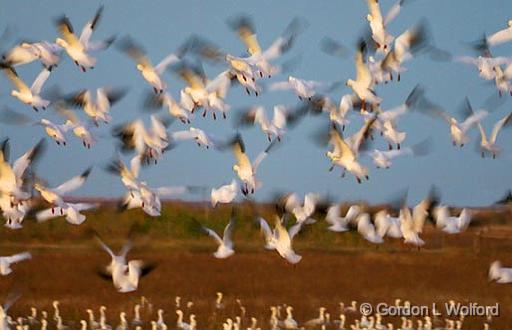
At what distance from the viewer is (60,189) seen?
65.0 ft

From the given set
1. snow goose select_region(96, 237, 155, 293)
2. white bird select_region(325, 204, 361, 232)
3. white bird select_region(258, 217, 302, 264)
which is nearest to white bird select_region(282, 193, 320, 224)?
white bird select_region(258, 217, 302, 264)

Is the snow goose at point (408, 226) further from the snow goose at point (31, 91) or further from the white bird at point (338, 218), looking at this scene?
the snow goose at point (31, 91)

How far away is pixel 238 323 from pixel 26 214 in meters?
4.72

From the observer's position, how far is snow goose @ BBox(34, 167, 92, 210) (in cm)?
1977

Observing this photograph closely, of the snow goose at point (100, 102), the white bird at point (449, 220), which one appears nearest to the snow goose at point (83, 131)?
the snow goose at point (100, 102)

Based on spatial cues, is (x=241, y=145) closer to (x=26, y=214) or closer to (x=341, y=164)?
(x=341, y=164)

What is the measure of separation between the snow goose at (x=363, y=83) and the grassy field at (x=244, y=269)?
8.59ft

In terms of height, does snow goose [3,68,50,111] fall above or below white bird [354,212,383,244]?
above

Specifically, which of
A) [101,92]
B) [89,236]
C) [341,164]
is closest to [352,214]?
[341,164]

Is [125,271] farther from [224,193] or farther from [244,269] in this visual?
[244,269]

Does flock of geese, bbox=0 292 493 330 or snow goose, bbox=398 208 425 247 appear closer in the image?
flock of geese, bbox=0 292 493 330

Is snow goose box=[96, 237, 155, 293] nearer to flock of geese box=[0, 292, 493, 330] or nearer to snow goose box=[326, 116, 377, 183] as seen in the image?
flock of geese box=[0, 292, 493, 330]

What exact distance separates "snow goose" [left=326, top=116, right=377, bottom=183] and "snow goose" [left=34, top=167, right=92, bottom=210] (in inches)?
133

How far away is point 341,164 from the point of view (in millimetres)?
19500
